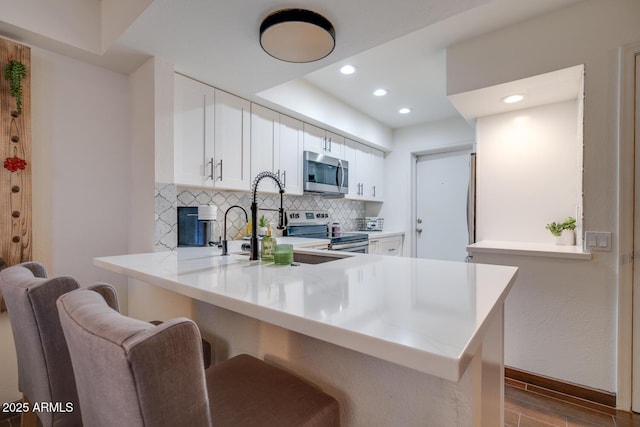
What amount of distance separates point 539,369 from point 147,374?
253cm

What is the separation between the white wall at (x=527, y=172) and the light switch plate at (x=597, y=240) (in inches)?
17.6

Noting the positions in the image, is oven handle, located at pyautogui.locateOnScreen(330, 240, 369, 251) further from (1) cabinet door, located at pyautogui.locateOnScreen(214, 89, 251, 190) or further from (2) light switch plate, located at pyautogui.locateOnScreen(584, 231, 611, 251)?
(2) light switch plate, located at pyautogui.locateOnScreen(584, 231, 611, 251)

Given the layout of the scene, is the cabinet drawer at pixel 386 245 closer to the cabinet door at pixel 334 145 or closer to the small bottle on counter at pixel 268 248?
the cabinet door at pixel 334 145

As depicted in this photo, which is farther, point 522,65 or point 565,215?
point 565,215

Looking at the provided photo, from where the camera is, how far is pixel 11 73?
1.64m

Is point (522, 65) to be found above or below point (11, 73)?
above

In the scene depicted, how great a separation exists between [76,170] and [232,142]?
1.07 metres

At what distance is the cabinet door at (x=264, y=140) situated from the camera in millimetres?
2711

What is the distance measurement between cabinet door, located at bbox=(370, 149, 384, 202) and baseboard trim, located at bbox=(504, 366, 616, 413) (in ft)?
9.16

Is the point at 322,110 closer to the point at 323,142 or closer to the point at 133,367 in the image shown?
the point at 323,142

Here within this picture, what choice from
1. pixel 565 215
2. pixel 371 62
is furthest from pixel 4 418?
pixel 565 215

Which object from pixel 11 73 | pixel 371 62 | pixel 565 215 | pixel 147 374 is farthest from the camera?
pixel 371 62

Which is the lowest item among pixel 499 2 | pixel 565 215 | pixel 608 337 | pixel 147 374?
pixel 608 337

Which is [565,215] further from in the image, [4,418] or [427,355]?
[4,418]
